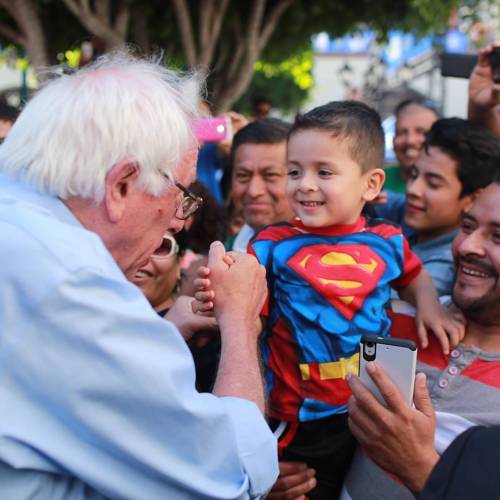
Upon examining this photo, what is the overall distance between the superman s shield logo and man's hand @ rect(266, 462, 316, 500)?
1.82 ft

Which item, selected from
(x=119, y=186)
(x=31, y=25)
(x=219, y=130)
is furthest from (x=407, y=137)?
(x=31, y=25)

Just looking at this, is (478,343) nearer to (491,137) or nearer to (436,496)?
(436,496)

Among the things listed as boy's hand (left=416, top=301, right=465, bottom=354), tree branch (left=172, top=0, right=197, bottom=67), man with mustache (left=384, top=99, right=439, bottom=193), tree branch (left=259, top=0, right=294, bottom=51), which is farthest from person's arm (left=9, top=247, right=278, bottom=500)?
tree branch (left=259, top=0, right=294, bottom=51)

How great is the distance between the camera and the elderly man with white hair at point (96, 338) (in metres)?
1.41

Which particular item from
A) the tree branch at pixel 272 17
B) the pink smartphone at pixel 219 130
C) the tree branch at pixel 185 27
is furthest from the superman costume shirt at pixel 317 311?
the tree branch at pixel 272 17

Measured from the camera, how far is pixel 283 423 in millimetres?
2410

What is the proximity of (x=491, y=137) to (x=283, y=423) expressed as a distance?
5.83 ft

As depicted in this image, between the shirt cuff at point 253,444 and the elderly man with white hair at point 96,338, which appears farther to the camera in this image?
the shirt cuff at point 253,444

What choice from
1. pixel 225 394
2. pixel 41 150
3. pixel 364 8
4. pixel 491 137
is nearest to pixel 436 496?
pixel 225 394

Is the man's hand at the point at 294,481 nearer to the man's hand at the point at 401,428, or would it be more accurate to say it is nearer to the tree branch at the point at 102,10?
the man's hand at the point at 401,428

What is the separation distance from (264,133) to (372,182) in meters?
1.12

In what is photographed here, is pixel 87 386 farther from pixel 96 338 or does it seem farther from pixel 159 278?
pixel 159 278

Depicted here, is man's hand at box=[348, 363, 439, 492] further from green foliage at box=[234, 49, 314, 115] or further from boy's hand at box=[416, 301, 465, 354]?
green foliage at box=[234, 49, 314, 115]

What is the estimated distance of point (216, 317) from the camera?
6.75 ft
